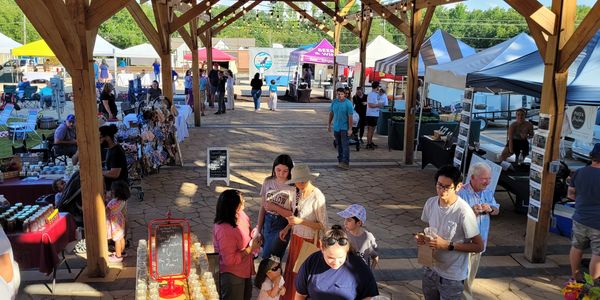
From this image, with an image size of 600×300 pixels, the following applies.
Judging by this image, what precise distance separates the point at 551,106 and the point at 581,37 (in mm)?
802

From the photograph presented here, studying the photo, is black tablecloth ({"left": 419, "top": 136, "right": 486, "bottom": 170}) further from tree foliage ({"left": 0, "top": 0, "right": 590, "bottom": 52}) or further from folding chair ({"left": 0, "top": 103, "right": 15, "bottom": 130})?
tree foliage ({"left": 0, "top": 0, "right": 590, "bottom": 52})

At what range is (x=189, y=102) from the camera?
17.2m

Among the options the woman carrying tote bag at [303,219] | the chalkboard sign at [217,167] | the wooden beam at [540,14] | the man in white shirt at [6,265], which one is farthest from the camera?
the chalkboard sign at [217,167]

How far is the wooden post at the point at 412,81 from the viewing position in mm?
9695

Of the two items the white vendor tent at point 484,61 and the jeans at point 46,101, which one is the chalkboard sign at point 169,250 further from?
the jeans at point 46,101

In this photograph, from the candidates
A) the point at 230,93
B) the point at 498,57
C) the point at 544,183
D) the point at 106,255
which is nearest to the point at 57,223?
the point at 106,255

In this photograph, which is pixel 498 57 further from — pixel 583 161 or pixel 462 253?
pixel 462 253

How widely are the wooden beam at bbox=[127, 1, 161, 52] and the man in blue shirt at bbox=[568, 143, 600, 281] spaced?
21.7 feet

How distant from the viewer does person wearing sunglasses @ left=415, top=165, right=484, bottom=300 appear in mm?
3439

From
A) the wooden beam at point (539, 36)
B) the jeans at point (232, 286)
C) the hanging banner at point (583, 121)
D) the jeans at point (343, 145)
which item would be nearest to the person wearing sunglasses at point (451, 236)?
the jeans at point (232, 286)

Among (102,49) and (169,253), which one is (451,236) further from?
(102,49)

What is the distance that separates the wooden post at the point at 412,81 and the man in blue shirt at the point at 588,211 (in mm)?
5296

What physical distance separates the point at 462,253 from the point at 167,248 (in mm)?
2146

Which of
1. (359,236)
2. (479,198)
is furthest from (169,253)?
(479,198)
